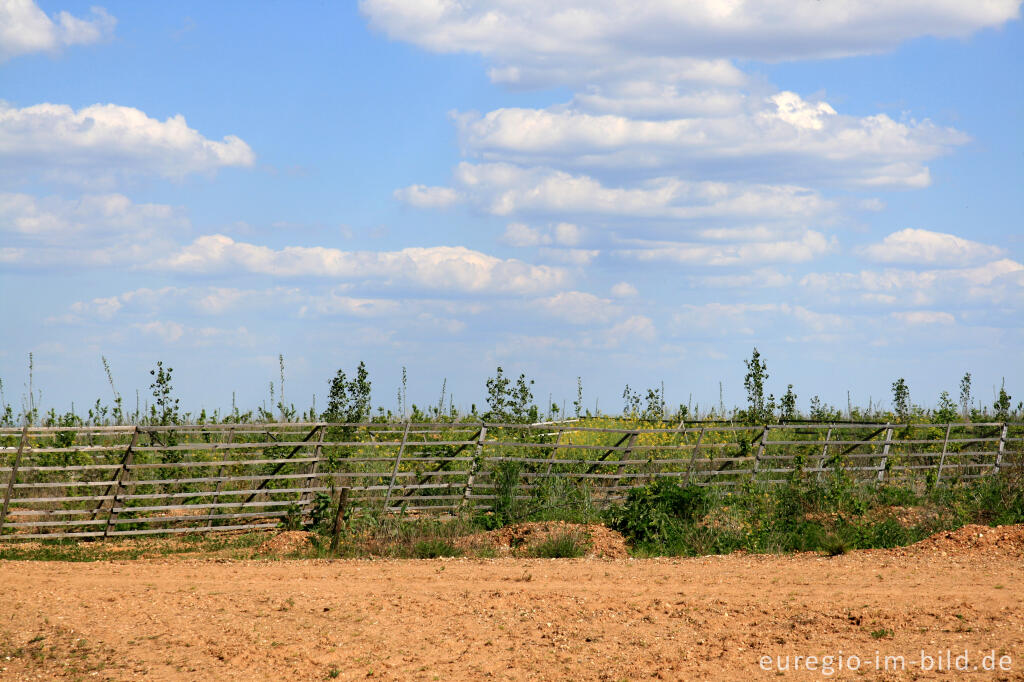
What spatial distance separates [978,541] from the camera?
12500 millimetres

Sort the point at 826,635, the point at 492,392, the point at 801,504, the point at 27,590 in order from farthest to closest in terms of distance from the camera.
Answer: the point at 492,392, the point at 801,504, the point at 27,590, the point at 826,635

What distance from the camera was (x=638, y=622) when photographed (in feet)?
28.7

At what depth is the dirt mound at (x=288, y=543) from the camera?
529 inches

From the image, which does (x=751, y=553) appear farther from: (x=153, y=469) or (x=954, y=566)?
(x=153, y=469)

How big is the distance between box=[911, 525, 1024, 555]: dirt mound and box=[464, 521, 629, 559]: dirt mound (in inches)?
156

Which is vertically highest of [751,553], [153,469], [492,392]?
[492,392]

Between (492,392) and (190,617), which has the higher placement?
(492,392)

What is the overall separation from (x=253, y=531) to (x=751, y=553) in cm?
750

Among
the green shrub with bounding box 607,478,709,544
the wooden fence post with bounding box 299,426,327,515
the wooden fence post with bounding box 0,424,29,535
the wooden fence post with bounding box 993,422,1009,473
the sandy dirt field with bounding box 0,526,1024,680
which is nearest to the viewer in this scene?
the sandy dirt field with bounding box 0,526,1024,680

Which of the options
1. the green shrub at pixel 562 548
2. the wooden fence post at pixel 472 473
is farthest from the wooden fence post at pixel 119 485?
the green shrub at pixel 562 548

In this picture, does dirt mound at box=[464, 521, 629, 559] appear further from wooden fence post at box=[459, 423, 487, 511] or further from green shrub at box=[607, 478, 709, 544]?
wooden fence post at box=[459, 423, 487, 511]

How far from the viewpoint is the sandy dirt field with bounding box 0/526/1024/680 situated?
769cm

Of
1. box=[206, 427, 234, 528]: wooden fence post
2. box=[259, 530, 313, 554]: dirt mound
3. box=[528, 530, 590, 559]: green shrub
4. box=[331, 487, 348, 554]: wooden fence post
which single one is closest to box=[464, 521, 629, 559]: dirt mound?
box=[528, 530, 590, 559]: green shrub

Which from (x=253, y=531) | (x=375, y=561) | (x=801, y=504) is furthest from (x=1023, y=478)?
(x=253, y=531)
